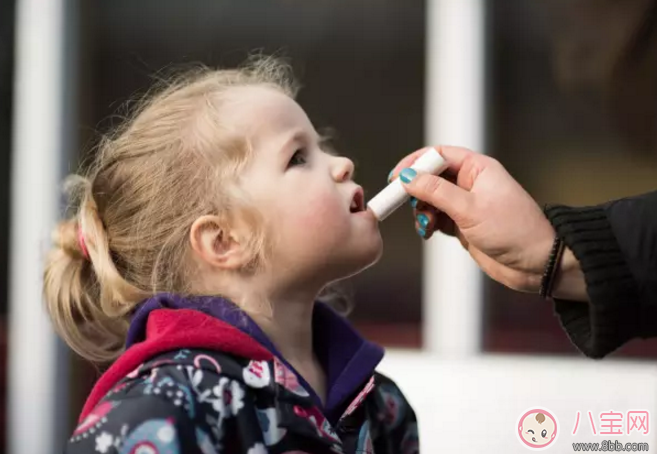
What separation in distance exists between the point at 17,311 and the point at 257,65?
1549mm

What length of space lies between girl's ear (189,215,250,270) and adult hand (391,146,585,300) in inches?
10.4

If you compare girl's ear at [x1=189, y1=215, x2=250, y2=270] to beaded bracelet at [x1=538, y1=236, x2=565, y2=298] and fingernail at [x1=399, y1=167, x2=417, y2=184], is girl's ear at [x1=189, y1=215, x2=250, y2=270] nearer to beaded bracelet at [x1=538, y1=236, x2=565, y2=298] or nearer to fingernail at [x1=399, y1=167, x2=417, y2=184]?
fingernail at [x1=399, y1=167, x2=417, y2=184]

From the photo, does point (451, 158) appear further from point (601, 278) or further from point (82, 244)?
point (82, 244)

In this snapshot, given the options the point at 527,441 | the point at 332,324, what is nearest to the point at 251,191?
the point at 332,324

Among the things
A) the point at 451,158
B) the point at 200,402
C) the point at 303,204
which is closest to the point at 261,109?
the point at 303,204

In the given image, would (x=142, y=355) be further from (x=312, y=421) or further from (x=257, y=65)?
(x=257, y=65)

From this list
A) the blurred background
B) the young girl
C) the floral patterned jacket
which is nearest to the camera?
the floral patterned jacket

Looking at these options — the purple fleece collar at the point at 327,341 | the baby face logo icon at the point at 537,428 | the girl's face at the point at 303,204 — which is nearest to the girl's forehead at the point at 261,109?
the girl's face at the point at 303,204

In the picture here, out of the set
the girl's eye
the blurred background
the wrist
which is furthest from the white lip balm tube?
the blurred background

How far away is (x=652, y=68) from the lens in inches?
93.1

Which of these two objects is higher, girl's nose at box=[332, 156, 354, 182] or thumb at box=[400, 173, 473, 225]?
girl's nose at box=[332, 156, 354, 182]

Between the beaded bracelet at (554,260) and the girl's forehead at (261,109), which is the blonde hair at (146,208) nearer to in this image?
the girl's forehead at (261,109)

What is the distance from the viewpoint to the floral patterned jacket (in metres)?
1.07

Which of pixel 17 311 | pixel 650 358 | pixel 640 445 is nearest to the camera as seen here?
pixel 640 445
